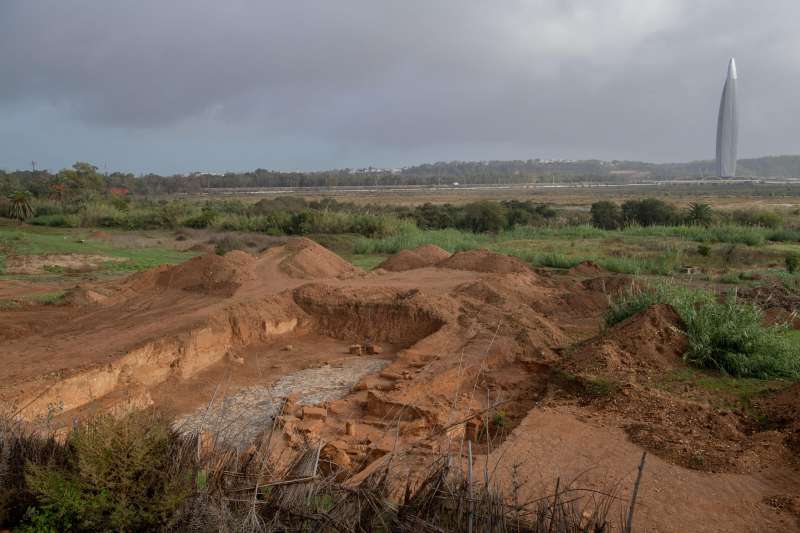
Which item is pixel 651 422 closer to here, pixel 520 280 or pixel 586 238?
pixel 520 280

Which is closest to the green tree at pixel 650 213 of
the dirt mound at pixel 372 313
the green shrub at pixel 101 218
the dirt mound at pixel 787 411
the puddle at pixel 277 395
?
the dirt mound at pixel 372 313

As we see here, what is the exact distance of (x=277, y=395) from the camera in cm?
843

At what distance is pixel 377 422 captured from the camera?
713 centimetres

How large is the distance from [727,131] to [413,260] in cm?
9315

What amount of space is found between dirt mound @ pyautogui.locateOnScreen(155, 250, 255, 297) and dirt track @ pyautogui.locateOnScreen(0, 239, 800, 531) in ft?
0.20

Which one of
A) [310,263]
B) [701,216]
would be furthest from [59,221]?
[701,216]

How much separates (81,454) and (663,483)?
14.9 feet

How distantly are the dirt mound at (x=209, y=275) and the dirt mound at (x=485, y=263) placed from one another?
5229 mm

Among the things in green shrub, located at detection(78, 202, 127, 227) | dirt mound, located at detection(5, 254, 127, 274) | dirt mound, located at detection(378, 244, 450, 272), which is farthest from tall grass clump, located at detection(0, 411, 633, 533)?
green shrub, located at detection(78, 202, 127, 227)

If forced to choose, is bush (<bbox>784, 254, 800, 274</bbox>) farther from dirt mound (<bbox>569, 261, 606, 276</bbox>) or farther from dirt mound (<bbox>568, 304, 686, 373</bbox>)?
dirt mound (<bbox>568, 304, 686, 373</bbox>)

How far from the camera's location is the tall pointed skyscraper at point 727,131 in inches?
3546

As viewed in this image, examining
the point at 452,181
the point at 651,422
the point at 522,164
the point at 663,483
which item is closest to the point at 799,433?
the point at 651,422

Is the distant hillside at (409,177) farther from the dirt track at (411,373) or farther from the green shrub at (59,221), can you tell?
the dirt track at (411,373)

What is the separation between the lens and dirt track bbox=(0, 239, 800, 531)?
5.68 m
